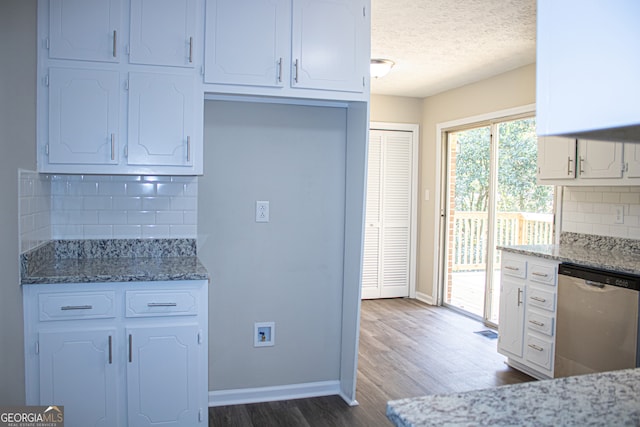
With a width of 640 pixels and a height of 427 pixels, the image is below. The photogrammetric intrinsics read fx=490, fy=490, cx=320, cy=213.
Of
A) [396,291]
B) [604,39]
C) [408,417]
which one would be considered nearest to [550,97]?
[604,39]

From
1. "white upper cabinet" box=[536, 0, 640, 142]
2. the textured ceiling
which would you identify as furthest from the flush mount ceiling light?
"white upper cabinet" box=[536, 0, 640, 142]

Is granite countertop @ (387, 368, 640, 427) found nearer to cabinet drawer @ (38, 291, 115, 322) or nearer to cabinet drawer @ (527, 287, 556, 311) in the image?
cabinet drawer @ (38, 291, 115, 322)

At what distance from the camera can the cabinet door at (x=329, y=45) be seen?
2.78m

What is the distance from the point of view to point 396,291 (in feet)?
20.3

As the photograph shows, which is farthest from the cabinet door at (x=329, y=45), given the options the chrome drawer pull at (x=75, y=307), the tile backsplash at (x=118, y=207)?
the chrome drawer pull at (x=75, y=307)

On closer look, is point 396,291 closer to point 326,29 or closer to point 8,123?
point 326,29

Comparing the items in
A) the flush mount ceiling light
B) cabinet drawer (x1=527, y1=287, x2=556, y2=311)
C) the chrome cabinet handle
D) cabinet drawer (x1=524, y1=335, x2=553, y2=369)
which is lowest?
cabinet drawer (x1=524, y1=335, x2=553, y2=369)

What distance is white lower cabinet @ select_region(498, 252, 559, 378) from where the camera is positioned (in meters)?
3.38

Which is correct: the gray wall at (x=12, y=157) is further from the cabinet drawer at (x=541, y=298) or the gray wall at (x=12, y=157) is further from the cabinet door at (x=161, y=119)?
the cabinet drawer at (x=541, y=298)

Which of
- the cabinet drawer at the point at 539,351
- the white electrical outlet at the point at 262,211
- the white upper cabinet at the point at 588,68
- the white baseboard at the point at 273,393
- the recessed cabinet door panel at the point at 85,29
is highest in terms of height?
the recessed cabinet door panel at the point at 85,29

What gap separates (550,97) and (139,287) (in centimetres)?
220

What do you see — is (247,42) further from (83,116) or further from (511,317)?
(511,317)

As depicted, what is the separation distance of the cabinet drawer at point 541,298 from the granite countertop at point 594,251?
26cm

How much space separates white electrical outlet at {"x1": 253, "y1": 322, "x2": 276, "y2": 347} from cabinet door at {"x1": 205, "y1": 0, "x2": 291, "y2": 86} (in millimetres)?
1488
